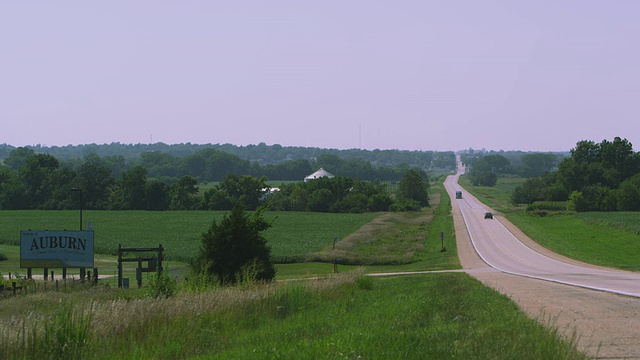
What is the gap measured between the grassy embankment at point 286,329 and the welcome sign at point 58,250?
59.0 ft

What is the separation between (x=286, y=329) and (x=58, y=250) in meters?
26.1

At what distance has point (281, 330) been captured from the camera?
12.5 metres

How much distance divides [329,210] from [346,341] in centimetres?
11875

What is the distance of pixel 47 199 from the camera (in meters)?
130

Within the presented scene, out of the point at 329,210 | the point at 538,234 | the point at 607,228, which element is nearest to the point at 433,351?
the point at 538,234

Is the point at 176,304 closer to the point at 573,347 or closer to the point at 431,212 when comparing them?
the point at 573,347

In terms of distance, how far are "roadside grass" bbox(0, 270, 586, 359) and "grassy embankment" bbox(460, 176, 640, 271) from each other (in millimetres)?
29330

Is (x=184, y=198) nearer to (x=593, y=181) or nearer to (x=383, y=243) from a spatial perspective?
(x=383, y=243)

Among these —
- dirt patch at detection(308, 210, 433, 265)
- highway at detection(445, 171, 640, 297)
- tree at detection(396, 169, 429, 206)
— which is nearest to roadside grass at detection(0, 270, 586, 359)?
highway at detection(445, 171, 640, 297)

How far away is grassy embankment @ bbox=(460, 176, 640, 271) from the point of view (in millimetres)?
49812

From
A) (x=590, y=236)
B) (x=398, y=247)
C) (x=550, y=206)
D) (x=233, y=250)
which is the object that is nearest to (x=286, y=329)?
(x=233, y=250)

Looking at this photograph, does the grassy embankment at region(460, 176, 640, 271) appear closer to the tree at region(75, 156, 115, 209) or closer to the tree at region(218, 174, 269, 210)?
the tree at region(218, 174, 269, 210)

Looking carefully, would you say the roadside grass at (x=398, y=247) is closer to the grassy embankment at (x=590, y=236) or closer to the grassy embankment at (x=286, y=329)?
the grassy embankment at (x=590, y=236)

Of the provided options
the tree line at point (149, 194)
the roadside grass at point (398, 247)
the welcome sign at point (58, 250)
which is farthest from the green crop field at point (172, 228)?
the welcome sign at point (58, 250)
